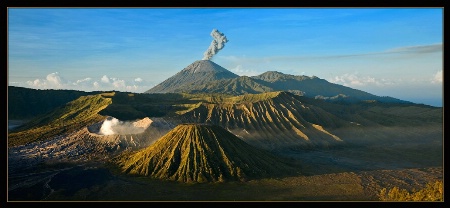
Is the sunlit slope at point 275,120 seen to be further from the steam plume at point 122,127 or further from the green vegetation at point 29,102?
the green vegetation at point 29,102

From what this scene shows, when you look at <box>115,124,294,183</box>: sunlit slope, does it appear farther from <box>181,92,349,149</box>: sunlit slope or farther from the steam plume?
<box>181,92,349,149</box>: sunlit slope

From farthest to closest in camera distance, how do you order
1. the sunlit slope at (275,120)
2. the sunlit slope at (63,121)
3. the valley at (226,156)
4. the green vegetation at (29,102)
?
the green vegetation at (29,102), the sunlit slope at (275,120), the sunlit slope at (63,121), the valley at (226,156)

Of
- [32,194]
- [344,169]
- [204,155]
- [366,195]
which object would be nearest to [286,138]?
[344,169]

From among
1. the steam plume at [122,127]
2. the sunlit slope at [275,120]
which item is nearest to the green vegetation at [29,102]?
the sunlit slope at [275,120]

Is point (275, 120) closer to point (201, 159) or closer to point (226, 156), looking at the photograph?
point (226, 156)

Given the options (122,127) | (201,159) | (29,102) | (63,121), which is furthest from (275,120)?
(29,102)

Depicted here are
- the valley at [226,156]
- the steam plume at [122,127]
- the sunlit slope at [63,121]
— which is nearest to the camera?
the valley at [226,156]
